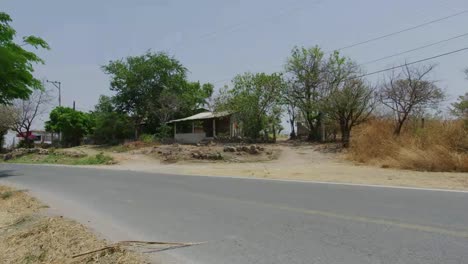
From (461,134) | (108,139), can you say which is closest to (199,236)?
(461,134)

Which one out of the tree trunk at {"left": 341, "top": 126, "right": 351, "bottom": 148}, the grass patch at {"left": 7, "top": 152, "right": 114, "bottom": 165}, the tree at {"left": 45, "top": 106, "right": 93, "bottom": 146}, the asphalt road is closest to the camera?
the asphalt road

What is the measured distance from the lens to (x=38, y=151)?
43344 millimetres

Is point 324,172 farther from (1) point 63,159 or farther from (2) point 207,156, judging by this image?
(1) point 63,159

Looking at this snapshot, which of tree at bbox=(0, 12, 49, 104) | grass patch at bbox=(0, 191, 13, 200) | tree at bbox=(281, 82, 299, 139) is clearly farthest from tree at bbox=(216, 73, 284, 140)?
grass patch at bbox=(0, 191, 13, 200)

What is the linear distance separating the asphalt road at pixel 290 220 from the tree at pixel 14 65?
811cm

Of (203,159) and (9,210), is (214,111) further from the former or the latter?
(9,210)

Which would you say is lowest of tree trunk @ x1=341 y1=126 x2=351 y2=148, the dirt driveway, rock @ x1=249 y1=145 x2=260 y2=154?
the dirt driveway

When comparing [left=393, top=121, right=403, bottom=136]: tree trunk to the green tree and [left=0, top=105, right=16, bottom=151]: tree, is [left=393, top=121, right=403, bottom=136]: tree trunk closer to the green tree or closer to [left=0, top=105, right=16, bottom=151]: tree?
the green tree

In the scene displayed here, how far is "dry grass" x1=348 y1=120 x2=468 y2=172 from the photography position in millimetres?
18938

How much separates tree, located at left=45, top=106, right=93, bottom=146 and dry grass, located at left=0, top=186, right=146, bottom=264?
46.8 m

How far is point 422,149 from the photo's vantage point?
21234 millimetres

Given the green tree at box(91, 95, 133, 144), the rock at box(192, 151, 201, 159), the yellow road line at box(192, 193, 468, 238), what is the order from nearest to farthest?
the yellow road line at box(192, 193, 468, 238), the rock at box(192, 151, 201, 159), the green tree at box(91, 95, 133, 144)

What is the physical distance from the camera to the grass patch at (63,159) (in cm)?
3388

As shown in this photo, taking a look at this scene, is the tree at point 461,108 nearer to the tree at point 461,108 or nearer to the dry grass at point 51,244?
the tree at point 461,108
